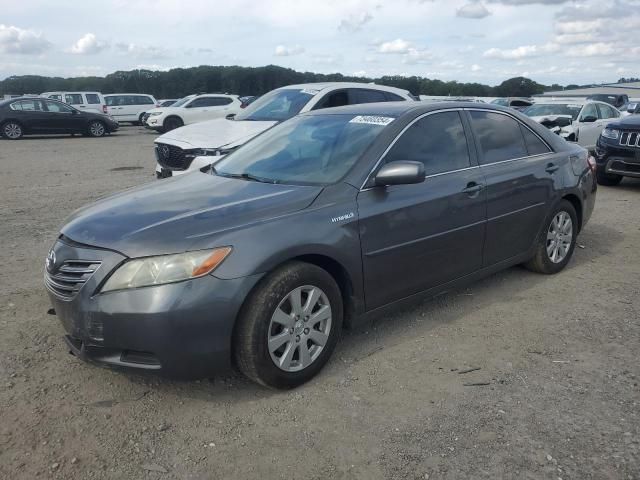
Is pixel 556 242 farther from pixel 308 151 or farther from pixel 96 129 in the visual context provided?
pixel 96 129

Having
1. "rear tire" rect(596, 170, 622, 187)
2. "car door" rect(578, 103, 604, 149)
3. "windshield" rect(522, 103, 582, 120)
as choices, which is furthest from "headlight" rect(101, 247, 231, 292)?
"windshield" rect(522, 103, 582, 120)

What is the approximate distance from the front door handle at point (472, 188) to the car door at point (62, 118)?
68.4 ft

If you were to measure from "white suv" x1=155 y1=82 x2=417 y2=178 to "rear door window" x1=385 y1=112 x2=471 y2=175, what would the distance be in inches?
151

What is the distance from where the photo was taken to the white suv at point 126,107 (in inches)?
1178

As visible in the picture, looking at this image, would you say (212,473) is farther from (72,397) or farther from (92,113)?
(92,113)

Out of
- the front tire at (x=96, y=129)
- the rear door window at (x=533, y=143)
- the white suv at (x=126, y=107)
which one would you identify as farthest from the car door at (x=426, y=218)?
the white suv at (x=126, y=107)

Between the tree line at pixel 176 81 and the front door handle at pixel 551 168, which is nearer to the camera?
the front door handle at pixel 551 168

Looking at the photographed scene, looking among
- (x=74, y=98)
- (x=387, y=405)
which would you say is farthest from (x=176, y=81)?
(x=387, y=405)

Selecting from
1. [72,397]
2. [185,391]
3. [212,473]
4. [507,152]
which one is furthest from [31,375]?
[507,152]

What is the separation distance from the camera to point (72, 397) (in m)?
3.26

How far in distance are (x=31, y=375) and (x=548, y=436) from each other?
117 inches

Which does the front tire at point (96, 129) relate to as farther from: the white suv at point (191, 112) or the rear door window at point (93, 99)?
the rear door window at point (93, 99)

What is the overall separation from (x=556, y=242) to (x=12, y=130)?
21.1 m

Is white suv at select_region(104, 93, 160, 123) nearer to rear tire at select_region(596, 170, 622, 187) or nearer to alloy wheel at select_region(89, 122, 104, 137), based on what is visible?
alloy wheel at select_region(89, 122, 104, 137)
